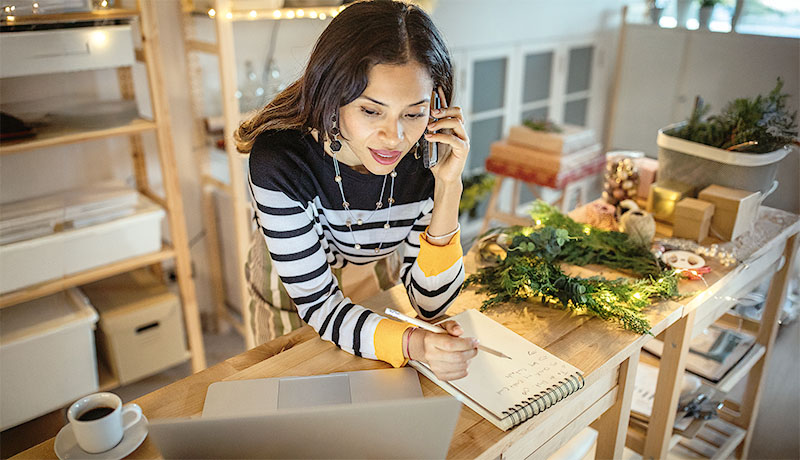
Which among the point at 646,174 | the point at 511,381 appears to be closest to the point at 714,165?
the point at 646,174

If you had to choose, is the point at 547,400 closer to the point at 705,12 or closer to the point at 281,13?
the point at 281,13

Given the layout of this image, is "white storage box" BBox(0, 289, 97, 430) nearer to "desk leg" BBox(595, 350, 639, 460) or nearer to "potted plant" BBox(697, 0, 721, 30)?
"desk leg" BBox(595, 350, 639, 460)

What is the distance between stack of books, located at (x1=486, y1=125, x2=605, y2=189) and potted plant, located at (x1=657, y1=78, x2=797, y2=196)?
43.7 inches

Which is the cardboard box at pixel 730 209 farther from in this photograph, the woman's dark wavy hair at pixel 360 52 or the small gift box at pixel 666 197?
the woman's dark wavy hair at pixel 360 52

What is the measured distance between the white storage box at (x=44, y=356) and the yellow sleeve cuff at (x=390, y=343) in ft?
4.68

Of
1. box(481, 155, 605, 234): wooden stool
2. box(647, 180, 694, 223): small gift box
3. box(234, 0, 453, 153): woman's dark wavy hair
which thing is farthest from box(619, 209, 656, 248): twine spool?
box(481, 155, 605, 234): wooden stool

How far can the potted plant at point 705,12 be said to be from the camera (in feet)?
11.1

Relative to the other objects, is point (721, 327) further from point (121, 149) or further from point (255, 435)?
point (121, 149)

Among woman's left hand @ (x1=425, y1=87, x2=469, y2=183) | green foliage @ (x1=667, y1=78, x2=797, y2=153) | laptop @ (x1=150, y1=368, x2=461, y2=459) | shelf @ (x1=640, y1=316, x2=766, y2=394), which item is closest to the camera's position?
laptop @ (x1=150, y1=368, x2=461, y2=459)

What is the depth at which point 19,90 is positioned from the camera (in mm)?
1857

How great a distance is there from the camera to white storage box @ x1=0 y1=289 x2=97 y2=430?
1.96 m

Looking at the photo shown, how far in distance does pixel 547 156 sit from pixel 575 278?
1597 millimetres

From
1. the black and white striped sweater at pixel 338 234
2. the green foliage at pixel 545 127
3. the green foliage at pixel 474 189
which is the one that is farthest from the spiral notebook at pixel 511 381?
the green foliage at pixel 474 189

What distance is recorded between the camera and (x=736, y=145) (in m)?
1.53
